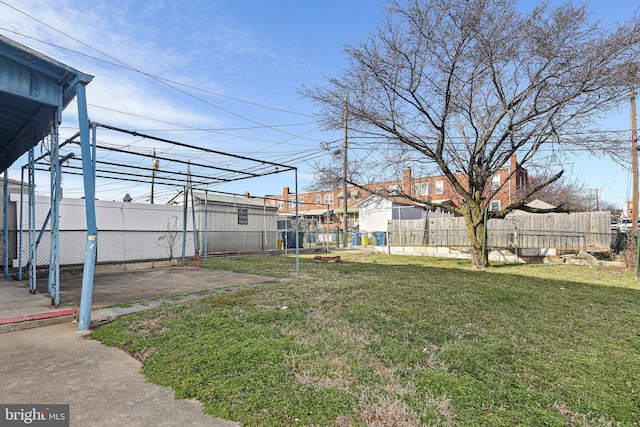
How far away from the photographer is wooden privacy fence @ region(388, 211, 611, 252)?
13.8 m

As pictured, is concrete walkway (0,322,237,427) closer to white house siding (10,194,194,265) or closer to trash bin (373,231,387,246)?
white house siding (10,194,194,265)

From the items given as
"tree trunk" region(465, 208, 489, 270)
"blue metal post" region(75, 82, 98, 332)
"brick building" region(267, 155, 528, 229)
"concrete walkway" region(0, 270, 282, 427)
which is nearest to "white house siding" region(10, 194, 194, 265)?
"brick building" region(267, 155, 528, 229)

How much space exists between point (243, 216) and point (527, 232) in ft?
45.7

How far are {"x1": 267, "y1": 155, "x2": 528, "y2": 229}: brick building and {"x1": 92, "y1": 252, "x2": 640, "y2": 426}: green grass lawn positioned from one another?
5836mm

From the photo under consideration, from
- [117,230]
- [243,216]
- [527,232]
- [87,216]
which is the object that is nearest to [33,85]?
[87,216]

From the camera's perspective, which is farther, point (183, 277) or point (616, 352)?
point (183, 277)

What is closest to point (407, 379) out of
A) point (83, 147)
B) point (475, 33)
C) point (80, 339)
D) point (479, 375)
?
point (479, 375)

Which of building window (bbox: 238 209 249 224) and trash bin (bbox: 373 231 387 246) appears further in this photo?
trash bin (bbox: 373 231 387 246)

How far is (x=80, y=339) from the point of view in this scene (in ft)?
13.3

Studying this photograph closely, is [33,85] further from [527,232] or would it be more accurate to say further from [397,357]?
[527,232]

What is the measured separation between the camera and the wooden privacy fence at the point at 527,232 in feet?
45.3

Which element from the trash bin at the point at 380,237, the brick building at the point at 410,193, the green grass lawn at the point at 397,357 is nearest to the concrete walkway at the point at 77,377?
the green grass lawn at the point at 397,357

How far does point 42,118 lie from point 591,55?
40.3ft

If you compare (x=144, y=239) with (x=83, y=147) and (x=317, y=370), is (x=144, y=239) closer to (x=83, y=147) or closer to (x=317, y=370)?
(x=83, y=147)
